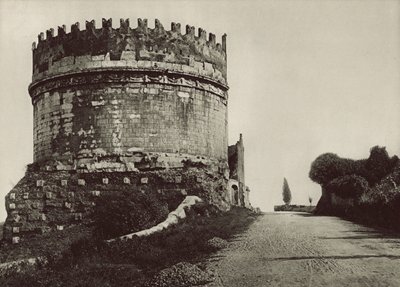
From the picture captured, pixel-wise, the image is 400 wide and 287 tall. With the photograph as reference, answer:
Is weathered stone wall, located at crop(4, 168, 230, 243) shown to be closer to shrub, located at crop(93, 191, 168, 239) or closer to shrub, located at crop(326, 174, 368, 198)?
shrub, located at crop(93, 191, 168, 239)

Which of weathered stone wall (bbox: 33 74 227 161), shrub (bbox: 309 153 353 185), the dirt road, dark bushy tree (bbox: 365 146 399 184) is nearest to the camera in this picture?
the dirt road

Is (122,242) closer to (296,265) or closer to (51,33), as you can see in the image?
(296,265)

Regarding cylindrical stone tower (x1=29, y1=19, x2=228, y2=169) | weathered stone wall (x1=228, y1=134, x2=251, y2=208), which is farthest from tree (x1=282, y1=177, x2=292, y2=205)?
cylindrical stone tower (x1=29, y1=19, x2=228, y2=169)

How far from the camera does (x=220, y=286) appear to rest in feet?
31.9

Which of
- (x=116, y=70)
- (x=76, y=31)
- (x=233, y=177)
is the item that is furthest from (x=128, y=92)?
(x=233, y=177)

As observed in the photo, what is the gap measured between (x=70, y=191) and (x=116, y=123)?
3.00 meters

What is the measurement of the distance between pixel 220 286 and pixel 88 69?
13290 millimetres

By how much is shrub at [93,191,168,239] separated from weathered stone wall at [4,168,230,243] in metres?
2.46

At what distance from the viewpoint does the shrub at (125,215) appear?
51.0 ft

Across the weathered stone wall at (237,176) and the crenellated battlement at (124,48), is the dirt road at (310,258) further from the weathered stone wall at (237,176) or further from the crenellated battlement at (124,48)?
the weathered stone wall at (237,176)

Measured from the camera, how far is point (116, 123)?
20672mm

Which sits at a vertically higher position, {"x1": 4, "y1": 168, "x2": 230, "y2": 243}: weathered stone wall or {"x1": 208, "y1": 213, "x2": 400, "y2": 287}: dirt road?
{"x1": 4, "y1": 168, "x2": 230, "y2": 243}: weathered stone wall

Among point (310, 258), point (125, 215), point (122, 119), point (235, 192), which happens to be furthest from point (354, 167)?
point (310, 258)

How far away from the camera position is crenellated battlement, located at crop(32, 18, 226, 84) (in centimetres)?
2106
